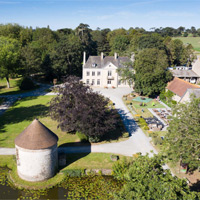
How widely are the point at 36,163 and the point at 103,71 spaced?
44.2 meters

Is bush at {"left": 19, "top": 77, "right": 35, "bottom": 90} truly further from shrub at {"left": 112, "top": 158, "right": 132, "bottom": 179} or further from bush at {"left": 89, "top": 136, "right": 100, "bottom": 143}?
shrub at {"left": 112, "top": 158, "right": 132, "bottom": 179}

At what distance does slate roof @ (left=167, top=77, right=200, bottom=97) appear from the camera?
4677 cm

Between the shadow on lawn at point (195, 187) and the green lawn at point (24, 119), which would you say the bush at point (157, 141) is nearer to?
the shadow on lawn at point (195, 187)

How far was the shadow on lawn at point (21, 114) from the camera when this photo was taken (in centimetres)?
3769

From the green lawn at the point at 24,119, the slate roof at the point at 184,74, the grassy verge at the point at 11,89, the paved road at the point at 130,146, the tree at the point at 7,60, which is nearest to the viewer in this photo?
the paved road at the point at 130,146

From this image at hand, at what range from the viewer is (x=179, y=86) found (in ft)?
163

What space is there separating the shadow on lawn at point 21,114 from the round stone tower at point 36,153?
14.0 m

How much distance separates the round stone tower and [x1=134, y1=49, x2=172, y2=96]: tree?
3415cm

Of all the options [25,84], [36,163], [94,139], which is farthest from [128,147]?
[25,84]

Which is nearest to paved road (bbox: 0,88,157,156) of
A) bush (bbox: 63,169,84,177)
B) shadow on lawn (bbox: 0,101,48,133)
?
bush (bbox: 63,169,84,177)

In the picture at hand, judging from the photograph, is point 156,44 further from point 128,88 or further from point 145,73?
point 145,73

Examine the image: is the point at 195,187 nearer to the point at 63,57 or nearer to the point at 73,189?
the point at 73,189

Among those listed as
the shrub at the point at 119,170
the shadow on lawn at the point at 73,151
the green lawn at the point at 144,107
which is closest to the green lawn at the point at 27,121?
the shadow on lawn at the point at 73,151

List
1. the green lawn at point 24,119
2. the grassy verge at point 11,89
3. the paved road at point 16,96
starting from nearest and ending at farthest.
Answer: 1. the green lawn at point 24,119
2. the paved road at point 16,96
3. the grassy verge at point 11,89
